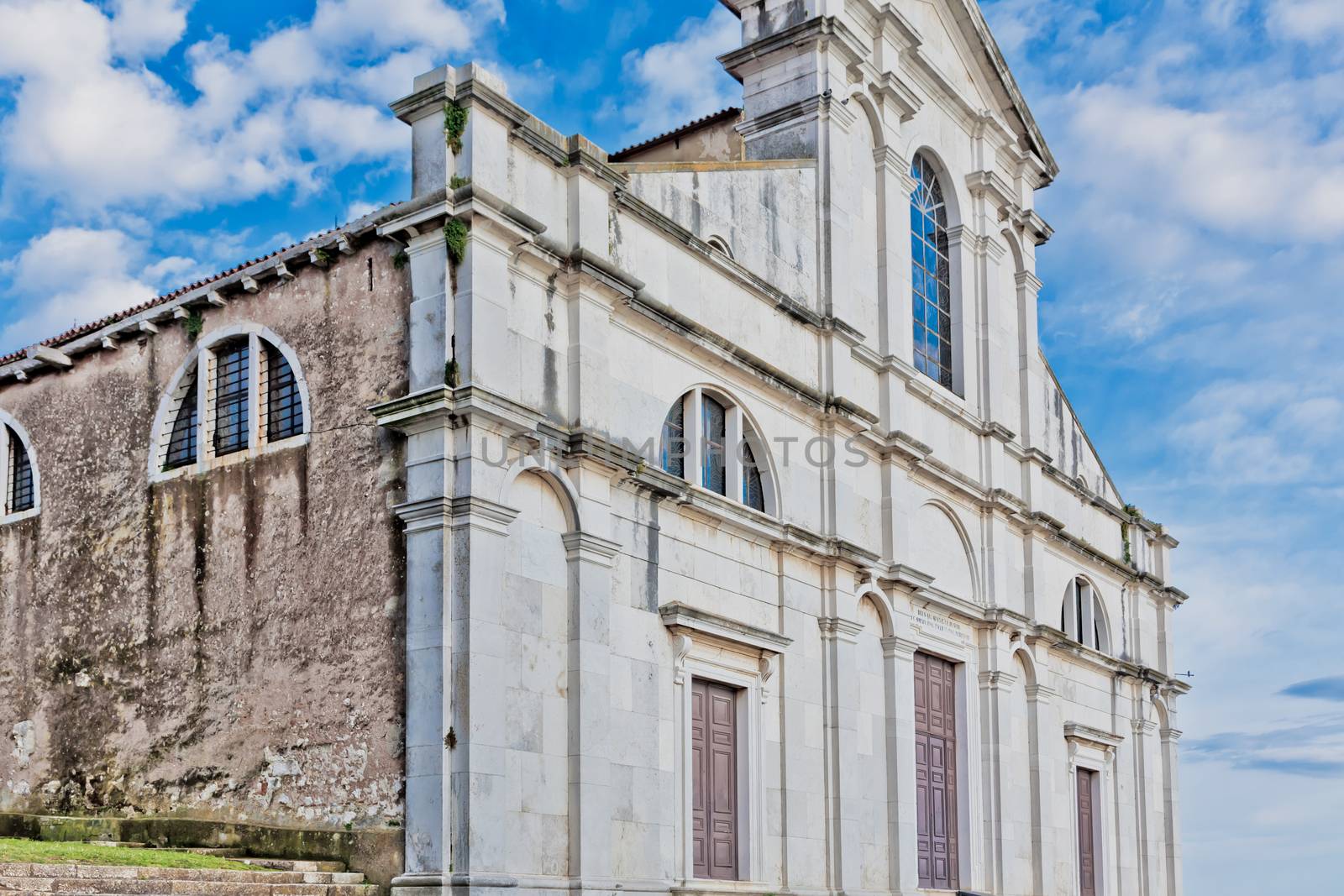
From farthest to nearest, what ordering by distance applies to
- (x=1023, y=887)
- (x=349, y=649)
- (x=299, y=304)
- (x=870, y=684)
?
(x=1023, y=887)
(x=870, y=684)
(x=299, y=304)
(x=349, y=649)

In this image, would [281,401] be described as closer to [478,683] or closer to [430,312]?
[430,312]

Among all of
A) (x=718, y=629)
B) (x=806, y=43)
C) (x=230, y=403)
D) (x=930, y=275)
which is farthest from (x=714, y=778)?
(x=930, y=275)

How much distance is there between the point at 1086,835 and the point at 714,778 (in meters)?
12.5

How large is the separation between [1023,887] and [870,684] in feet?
19.4

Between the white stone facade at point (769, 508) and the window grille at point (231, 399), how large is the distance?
2.84 meters

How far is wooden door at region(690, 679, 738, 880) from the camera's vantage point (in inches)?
727

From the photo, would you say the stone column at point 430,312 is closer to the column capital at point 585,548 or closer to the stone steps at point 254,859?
the column capital at point 585,548

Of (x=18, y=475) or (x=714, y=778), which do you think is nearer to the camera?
→ (x=714, y=778)

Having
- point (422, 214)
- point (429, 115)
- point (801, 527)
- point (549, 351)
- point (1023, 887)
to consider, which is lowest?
point (1023, 887)

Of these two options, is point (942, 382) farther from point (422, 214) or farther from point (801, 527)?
point (422, 214)

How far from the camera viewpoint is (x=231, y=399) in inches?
717

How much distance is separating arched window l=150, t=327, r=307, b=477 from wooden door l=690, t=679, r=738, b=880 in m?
5.39

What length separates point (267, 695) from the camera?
16.7 metres

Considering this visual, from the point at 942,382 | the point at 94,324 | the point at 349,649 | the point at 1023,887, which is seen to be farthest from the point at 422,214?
the point at 1023,887
